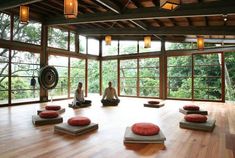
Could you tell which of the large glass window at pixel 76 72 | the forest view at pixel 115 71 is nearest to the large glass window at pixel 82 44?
the forest view at pixel 115 71

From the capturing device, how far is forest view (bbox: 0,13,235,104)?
7.07 metres

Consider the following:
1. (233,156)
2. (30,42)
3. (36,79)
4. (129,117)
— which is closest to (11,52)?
(30,42)

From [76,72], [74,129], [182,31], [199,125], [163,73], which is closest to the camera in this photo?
[74,129]

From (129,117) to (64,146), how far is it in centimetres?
243

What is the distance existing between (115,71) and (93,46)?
72.0 inches

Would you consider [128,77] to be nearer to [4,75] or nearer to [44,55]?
[44,55]

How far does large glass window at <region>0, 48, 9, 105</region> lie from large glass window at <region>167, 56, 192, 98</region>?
666 cm

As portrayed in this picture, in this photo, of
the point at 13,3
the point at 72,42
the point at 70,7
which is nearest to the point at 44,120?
the point at 70,7

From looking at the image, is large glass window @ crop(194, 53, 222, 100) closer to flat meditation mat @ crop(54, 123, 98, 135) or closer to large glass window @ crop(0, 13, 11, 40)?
flat meditation mat @ crop(54, 123, 98, 135)

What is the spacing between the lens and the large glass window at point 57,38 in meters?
8.40

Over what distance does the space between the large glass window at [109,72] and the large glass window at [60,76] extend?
2652mm

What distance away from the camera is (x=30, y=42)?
7570 millimetres

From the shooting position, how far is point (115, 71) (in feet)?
35.7

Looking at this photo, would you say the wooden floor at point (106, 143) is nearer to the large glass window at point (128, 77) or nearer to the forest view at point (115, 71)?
the forest view at point (115, 71)
